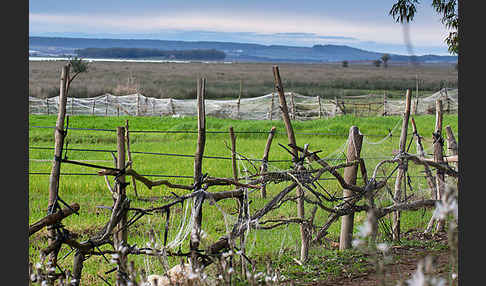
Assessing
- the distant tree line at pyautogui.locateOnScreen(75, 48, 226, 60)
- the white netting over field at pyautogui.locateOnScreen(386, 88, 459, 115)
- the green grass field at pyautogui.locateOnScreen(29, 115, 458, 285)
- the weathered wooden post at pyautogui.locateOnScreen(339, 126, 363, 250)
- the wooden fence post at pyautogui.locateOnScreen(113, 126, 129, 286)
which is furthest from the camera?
the distant tree line at pyautogui.locateOnScreen(75, 48, 226, 60)

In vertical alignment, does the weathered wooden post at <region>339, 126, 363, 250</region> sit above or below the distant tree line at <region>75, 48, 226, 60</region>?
below

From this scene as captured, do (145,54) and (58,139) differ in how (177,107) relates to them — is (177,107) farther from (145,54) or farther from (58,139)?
(145,54)

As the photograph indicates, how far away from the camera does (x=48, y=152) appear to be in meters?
13.6

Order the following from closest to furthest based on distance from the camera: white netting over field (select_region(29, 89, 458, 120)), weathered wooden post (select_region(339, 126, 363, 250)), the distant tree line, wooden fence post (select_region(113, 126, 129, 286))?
1. wooden fence post (select_region(113, 126, 129, 286))
2. weathered wooden post (select_region(339, 126, 363, 250))
3. white netting over field (select_region(29, 89, 458, 120))
4. the distant tree line

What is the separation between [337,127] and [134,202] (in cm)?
932

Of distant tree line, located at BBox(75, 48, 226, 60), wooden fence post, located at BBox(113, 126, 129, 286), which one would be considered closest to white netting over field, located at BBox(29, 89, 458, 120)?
wooden fence post, located at BBox(113, 126, 129, 286)

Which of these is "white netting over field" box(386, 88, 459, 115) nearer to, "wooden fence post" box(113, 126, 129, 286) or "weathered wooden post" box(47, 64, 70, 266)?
"wooden fence post" box(113, 126, 129, 286)

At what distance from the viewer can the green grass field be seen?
590 cm

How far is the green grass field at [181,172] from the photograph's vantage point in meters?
5.90

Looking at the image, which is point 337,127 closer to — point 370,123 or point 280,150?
point 370,123

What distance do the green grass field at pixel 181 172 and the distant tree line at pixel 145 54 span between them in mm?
121339

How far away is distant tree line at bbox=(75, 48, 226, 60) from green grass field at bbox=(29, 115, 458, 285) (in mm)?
121339

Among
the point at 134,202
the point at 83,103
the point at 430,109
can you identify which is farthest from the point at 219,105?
the point at 134,202

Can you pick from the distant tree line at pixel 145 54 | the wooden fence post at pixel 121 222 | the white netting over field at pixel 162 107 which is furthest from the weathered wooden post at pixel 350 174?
the distant tree line at pixel 145 54
